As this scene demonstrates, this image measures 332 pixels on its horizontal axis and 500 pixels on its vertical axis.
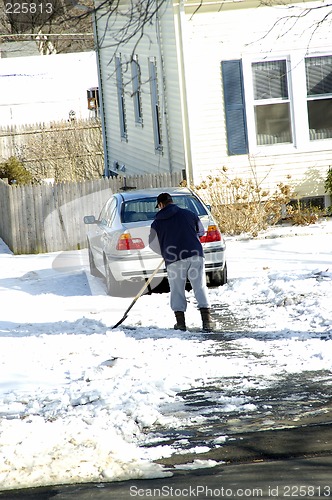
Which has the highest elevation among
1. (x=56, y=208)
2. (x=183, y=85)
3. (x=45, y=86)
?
(x=45, y=86)

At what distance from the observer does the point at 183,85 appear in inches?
755

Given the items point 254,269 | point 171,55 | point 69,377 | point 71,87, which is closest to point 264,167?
point 171,55

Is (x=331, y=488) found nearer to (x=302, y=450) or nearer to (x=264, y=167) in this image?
(x=302, y=450)

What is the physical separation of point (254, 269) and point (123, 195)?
242 centimetres

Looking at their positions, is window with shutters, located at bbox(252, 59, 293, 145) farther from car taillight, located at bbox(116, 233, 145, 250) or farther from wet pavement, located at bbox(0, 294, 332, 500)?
wet pavement, located at bbox(0, 294, 332, 500)

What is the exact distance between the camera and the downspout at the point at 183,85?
740 inches

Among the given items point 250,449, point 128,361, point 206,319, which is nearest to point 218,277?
point 206,319

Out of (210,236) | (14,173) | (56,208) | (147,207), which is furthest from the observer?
(14,173)

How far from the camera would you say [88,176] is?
3366cm

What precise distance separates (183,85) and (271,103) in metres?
1.84

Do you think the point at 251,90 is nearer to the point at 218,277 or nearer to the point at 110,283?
the point at 218,277

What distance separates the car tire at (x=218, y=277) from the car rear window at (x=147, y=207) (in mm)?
926

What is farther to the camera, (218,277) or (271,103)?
(271,103)

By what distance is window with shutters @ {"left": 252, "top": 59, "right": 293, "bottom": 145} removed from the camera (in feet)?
63.4
